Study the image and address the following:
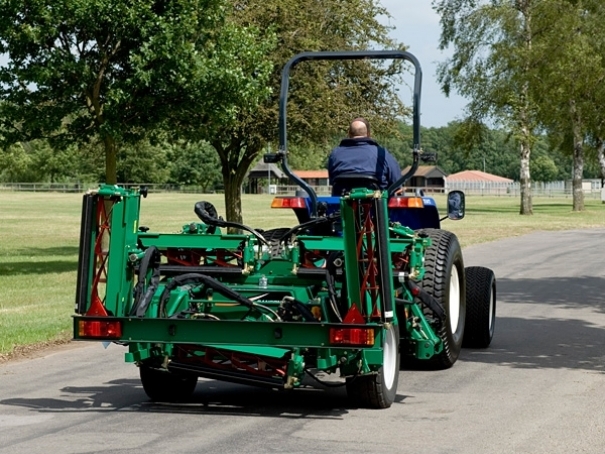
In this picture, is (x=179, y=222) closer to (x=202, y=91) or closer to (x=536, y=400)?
(x=202, y=91)

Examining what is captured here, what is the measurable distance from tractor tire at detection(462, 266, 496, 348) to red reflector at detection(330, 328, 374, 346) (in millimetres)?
3876

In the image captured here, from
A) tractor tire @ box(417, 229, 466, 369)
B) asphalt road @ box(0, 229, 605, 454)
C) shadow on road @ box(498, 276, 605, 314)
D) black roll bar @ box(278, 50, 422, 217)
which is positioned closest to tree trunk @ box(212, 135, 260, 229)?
shadow on road @ box(498, 276, 605, 314)

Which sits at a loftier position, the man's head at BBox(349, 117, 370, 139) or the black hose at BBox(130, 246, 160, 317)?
the man's head at BBox(349, 117, 370, 139)

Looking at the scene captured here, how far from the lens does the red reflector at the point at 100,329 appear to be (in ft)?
29.3

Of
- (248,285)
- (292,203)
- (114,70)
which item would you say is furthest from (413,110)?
(114,70)

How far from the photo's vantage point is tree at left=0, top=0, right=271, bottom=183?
77.4 feet

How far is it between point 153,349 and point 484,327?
428 cm

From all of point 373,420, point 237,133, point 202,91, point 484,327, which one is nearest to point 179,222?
point 237,133

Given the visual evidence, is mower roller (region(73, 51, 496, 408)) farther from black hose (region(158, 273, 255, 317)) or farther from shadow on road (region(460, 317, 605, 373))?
shadow on road (region(460, 317, 605, 373))

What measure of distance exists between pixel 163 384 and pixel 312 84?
82.7ft

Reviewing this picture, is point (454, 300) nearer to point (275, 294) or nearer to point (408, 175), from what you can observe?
point (408, 175)

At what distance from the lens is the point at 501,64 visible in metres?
59.8

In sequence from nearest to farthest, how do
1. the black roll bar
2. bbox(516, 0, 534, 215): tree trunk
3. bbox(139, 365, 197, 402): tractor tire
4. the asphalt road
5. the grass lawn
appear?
the asphalt road < bbox(139, 365, 197, 402): tractor tire < the black roll bar < the grass lawn < bbox(516, 0, 534, 215): tree trunk

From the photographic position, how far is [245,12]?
111ft
